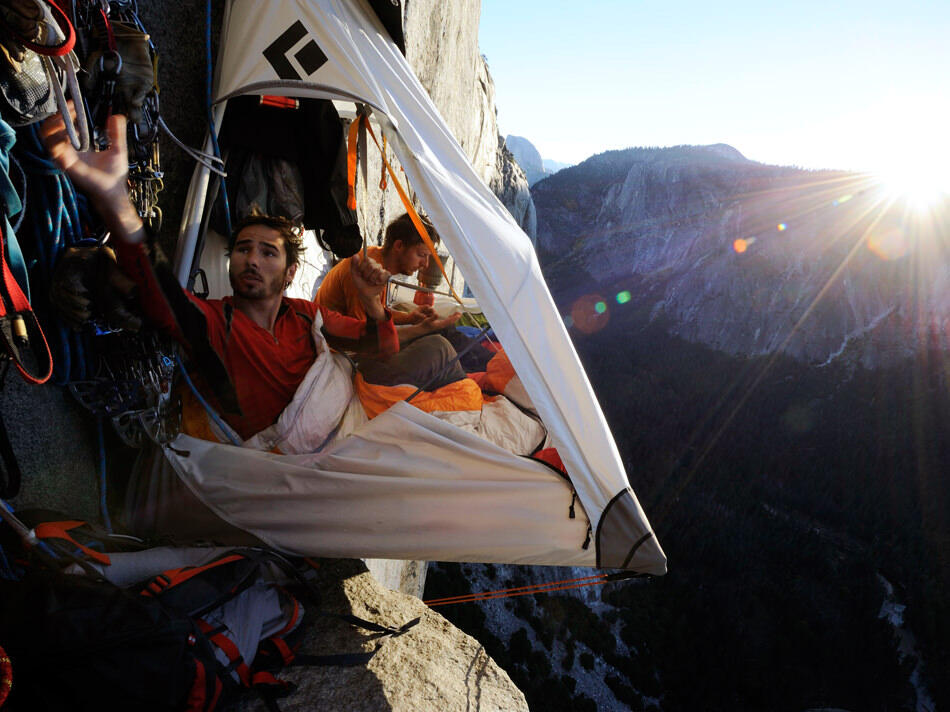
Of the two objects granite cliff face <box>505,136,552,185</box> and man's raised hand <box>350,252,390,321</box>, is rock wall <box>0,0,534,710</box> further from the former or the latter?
granite cliff face <box>505,136,552,185</box>

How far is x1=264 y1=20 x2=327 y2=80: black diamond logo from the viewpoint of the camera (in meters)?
2.65

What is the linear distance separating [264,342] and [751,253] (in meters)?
57.8

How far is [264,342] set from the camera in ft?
8.61

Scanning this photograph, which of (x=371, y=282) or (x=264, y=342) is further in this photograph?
(x=371, y=282)

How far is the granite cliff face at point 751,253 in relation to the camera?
151 feet

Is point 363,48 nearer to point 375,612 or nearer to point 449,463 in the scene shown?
point 449,463

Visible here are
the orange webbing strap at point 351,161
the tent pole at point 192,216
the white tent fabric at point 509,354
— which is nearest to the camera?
the white tent fabric at point 509,354

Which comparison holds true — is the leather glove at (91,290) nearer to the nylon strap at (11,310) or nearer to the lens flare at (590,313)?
the nylon strap at (11,310)

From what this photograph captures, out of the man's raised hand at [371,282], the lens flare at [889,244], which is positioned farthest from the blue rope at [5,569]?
the lens flare at [889,244]

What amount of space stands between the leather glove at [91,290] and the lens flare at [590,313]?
54624 mm

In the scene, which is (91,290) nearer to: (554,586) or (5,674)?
(5,674)

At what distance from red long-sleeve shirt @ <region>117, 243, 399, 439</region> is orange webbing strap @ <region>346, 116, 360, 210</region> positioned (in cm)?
93

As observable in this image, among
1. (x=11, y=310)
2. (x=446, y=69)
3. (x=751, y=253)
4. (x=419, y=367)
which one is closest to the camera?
(x=11, y=310)

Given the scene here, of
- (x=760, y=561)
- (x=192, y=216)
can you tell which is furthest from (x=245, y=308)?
(x=760, y=561)
